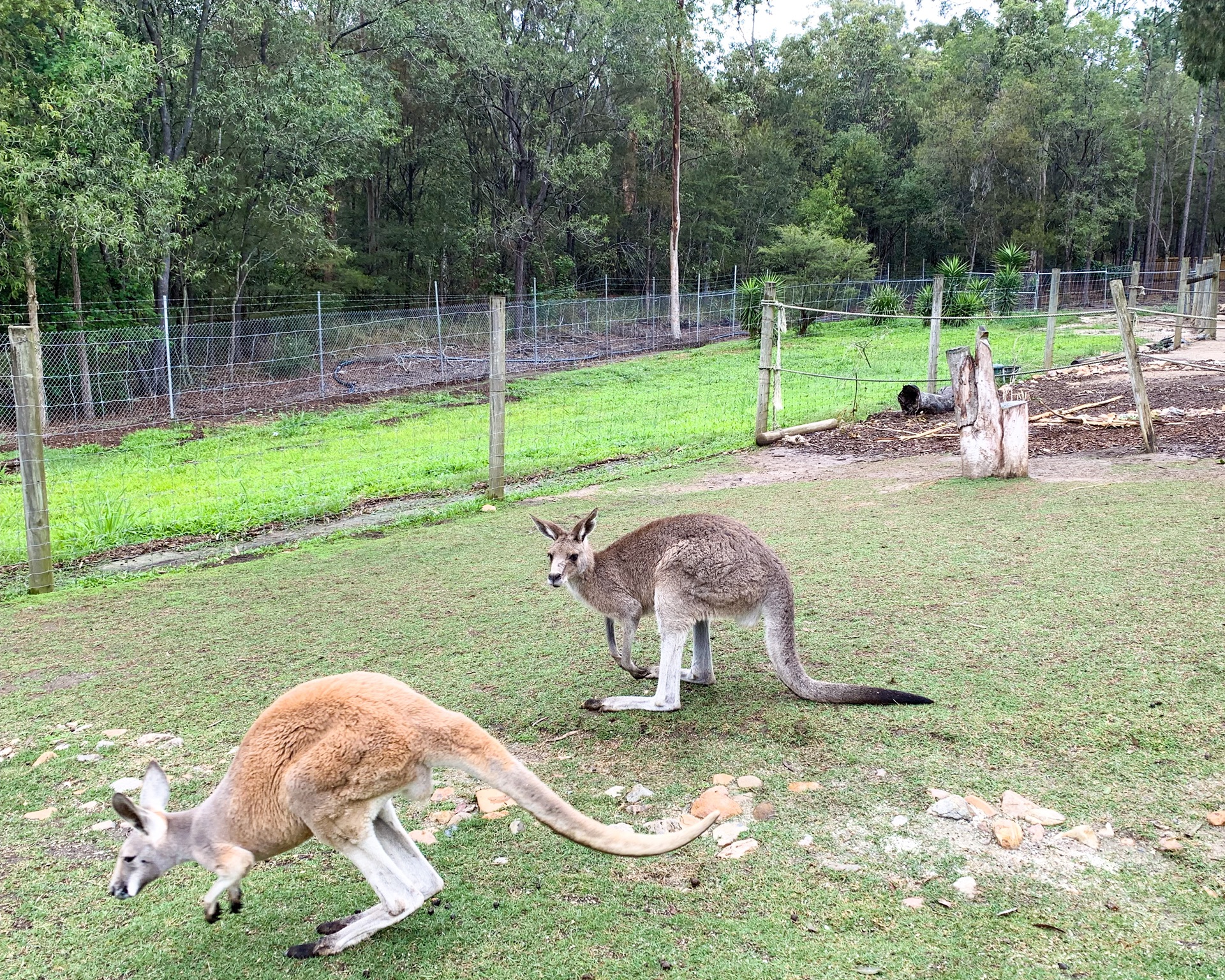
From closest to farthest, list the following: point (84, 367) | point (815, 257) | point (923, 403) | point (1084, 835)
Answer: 1. point (1084, 835)
2. point (923, 403)
3. point (84, 367)
4. point (815, 257)

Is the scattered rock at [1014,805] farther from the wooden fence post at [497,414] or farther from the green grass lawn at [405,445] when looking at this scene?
the green grass lawn at [405,445]

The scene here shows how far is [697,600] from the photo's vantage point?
367cm

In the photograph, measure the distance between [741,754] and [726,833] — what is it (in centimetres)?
52

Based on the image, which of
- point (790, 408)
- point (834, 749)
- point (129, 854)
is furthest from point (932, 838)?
point (790, 408)

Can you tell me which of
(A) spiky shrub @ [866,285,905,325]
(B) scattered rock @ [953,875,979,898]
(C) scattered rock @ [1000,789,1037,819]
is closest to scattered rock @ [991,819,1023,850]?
(C) scattered rock @ [1000,789,1037,819]

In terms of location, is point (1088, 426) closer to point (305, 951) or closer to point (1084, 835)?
point (1084, 835)

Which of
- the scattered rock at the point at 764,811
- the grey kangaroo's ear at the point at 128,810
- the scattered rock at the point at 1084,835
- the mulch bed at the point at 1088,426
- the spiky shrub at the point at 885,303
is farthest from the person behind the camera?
the spiky shrub at the point at 885,303

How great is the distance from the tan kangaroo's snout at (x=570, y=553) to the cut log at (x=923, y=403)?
854cm

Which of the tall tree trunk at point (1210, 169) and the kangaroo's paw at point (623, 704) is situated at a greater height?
the tall tree trunk at point (1210, 169)

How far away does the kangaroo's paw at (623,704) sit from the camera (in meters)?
3.81

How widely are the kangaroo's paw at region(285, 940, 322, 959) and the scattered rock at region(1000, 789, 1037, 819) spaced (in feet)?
6.73

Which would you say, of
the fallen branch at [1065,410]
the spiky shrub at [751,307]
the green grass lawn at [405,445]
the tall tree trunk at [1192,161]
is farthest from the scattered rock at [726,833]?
the tall tree trunk at [1192,161]

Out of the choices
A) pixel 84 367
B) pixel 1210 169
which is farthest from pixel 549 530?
pixel 1210 169

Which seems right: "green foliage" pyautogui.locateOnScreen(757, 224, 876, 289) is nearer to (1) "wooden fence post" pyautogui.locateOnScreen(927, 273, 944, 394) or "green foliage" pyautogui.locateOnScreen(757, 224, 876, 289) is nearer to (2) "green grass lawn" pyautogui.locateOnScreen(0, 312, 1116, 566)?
(2) "green grass lawn" pyautogui.locateOnScreen(0, 312, 1116, 566)
